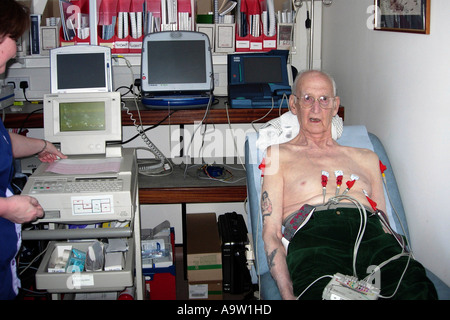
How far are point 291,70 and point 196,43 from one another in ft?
1.96

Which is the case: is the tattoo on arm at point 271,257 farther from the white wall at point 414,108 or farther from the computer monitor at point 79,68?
the computer monitor at point 79,68

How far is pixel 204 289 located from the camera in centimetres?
263

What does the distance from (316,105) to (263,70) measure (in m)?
0.73

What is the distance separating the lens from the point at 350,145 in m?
2.19

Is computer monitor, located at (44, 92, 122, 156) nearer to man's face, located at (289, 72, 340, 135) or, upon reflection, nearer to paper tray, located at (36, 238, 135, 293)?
paper tray, located at (36, 238, 135, 293)

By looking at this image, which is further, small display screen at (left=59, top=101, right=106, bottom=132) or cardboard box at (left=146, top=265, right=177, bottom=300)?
cardboard box at (left=146, top=265, right=177, bottom=300)

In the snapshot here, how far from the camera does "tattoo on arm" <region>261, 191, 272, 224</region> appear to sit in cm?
191

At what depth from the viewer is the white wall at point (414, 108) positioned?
178 centimetres

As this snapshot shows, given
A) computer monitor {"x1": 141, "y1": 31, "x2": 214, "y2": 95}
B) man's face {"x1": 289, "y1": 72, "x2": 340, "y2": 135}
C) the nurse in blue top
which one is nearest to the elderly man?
man's face {"x1": 289, "y1": 72, "x2": 340, "y2": 135}

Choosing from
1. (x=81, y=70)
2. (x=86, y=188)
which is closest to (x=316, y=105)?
(x=86, y=188)

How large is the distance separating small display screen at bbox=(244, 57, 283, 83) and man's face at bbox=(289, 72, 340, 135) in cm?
60

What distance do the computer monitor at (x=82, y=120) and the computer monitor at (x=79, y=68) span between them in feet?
0.78
